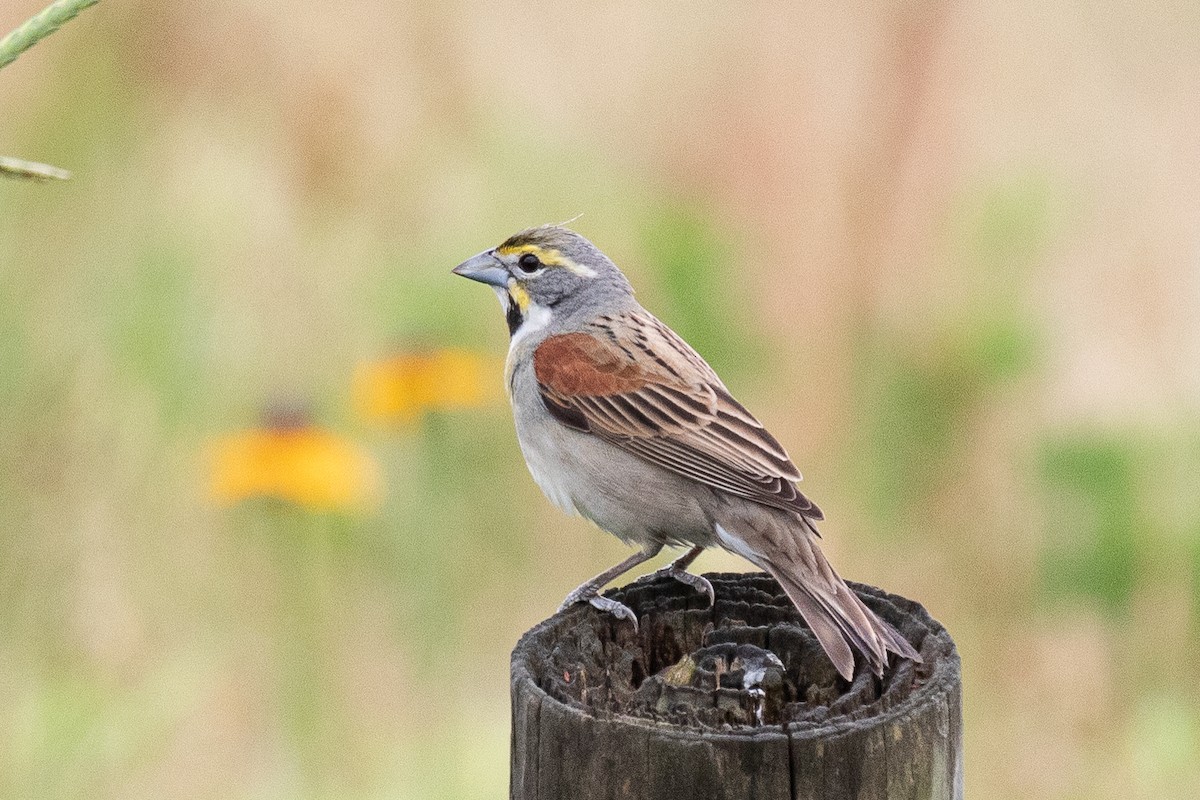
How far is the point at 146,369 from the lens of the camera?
6715mm

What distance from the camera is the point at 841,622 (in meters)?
3.09

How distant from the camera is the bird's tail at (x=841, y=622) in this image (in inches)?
118

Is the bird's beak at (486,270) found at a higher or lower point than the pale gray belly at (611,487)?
higher

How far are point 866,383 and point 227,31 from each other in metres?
3.58

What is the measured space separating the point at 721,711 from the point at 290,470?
336cm

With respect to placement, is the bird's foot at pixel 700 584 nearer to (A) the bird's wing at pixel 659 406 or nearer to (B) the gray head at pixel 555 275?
(A) the bird's wing at pixel 659 406

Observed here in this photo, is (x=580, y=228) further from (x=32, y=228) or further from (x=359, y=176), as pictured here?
(x=32, y=228)

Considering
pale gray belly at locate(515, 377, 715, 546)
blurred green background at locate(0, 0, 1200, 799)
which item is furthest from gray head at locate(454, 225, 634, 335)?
blurred green background at locate(0, 0, 1200, 799)

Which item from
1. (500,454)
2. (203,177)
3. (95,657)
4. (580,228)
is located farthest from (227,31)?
(95,657)

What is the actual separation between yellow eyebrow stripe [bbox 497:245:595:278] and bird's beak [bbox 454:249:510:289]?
111 mm

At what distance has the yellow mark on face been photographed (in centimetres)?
549

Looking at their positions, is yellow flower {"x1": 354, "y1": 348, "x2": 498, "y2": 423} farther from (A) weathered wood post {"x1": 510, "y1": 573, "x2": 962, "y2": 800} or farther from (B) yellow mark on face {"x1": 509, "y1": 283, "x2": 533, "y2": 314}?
(A) weathered wood post {"x1": 510, "y1": 573, "x2": 962, "y2": 800}

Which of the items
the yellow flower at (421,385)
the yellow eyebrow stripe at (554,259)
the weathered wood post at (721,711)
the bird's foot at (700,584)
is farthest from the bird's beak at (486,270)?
the weathered wood post at (721,711)

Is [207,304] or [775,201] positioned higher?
[775,201]
